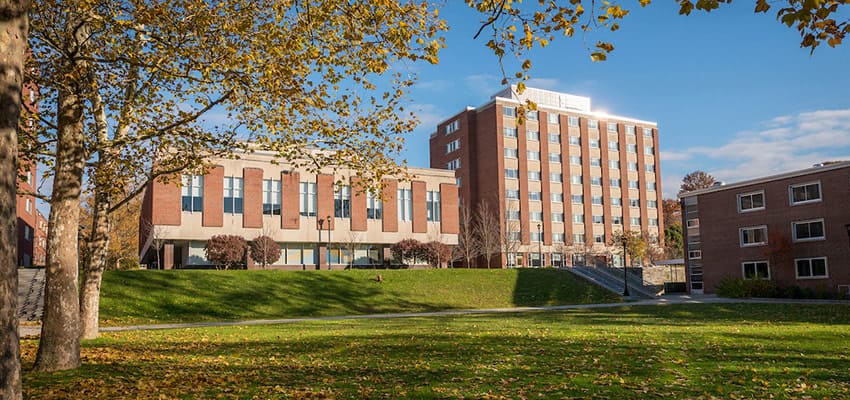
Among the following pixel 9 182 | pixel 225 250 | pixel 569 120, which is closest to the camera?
pixel 9 182

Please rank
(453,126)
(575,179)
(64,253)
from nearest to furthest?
(64,253)
(575,179)
(453,126)

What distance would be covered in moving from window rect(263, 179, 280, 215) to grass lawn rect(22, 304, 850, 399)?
3720 cm

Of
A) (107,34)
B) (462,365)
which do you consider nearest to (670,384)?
(462,365)

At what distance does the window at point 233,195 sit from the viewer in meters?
51.2

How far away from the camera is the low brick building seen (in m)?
38.3

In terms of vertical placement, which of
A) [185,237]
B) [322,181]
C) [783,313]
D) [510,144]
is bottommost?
[783,313]

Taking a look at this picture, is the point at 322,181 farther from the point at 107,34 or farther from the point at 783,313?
the point at 107,34

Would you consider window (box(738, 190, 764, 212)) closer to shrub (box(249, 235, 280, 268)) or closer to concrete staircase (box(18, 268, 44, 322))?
shrub (box(249, 235, 280, 268))

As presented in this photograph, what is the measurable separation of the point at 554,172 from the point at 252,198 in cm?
4748

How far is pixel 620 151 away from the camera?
93.0 metres

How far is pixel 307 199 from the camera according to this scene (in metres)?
54.6

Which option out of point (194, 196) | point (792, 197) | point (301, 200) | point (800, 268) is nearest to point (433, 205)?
point (301, 200)

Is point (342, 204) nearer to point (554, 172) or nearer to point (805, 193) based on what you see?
point (805, 193)

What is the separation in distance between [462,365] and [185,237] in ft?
142
